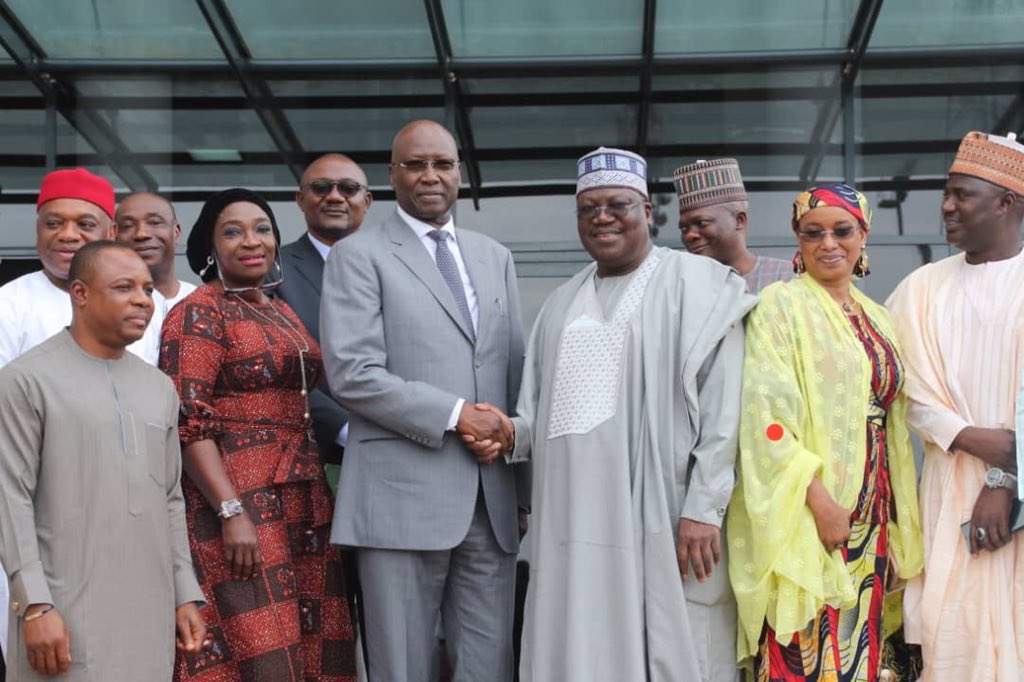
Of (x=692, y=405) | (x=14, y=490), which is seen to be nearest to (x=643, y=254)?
(x=692, y=405)

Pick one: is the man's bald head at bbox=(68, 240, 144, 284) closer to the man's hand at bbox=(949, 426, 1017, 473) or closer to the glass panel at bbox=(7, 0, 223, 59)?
the man's hand at bbox=(949, 426, 1017, 473)

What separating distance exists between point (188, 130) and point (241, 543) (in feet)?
17.1

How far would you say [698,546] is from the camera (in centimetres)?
381

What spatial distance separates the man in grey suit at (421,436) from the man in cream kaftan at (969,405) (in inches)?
56.1

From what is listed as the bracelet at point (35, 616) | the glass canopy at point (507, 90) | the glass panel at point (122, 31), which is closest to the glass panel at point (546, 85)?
the glass canopy at point (507, 90)

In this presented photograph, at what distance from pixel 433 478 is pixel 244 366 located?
29.1 inches

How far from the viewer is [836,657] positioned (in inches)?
157

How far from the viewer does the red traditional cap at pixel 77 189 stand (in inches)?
178

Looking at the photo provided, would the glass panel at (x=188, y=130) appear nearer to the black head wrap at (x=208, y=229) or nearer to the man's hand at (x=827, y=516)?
the black head wrap at (x=208, y=229)

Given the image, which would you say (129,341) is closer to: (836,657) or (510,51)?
(836,657)

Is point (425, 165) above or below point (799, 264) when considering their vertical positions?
above

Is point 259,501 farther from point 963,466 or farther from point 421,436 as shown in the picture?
point 963,466

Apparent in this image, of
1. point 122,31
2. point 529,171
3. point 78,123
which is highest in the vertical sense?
point 122,31

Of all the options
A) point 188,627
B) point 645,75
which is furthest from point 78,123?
point 188,627
